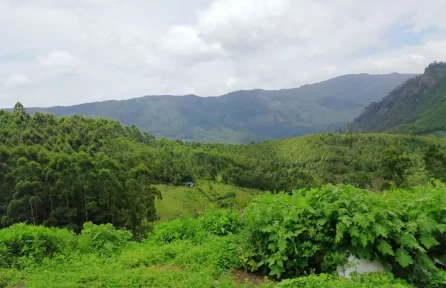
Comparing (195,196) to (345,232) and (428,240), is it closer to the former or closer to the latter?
(345,232)

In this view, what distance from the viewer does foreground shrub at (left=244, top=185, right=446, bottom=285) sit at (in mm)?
5809

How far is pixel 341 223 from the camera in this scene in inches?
234

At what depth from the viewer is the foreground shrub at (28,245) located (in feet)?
23.0

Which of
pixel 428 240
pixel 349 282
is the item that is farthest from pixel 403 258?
pixel 349 282

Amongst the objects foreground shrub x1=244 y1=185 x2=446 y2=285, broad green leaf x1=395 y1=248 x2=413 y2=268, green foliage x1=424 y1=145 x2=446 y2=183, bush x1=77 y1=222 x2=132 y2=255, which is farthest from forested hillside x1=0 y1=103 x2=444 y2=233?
broad green leaf x1=395 y1=248 x2=413 y2=268

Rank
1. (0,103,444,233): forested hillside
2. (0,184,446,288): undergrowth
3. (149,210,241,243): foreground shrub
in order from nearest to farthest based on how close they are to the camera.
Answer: (0,184,446,288): undergrowth < (149,210,241,243): foreground shrub < (0,103,444,233): forested hillside

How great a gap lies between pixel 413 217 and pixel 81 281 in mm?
6099

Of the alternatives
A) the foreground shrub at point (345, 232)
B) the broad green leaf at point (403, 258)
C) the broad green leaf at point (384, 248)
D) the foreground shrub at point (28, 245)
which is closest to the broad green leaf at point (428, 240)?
the foreground shrub at point (345, 232)

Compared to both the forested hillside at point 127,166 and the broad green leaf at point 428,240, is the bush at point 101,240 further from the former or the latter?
the forested hillside at point 127,166

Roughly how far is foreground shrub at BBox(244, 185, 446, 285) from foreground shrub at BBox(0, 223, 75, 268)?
4.29 m

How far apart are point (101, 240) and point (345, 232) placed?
5.55 metres

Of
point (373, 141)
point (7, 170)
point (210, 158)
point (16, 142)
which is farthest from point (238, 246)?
point (373, 141)

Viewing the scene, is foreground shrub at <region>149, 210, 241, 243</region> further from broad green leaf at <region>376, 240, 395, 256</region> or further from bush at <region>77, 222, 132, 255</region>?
broad green leaf at <region>376, 240, 395, 256</region>

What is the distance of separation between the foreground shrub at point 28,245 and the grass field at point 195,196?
48.2 metres
